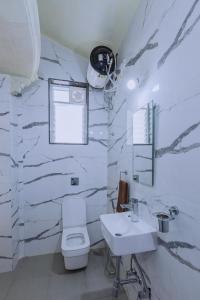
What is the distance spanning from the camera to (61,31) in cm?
230

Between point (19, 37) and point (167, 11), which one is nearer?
point (167, 11)

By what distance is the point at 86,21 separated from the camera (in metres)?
2.04

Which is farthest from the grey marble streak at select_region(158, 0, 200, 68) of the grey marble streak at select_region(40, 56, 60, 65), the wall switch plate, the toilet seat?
the toilet seat

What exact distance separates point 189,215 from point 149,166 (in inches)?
21.5

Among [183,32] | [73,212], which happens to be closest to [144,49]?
[183,32]

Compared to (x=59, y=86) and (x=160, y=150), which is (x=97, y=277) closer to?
(x=160, y=150)

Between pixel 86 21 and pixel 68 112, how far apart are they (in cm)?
113

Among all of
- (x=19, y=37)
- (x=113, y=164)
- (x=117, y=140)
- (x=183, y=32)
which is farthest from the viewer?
(x=113, y=164)

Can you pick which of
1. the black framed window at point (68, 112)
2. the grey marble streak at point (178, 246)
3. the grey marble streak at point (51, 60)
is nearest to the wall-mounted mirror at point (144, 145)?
the grey marble streak at point (178, 246)

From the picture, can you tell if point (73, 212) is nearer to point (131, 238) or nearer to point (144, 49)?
point (131, 238)

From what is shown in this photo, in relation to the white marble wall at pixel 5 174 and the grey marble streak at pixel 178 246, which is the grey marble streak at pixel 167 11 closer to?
the grey marble streak at pixel 178 246

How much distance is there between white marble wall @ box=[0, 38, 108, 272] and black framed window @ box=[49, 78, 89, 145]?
0.07 meters

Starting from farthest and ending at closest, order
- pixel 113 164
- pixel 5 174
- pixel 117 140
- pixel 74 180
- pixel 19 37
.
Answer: pixel 74 180
pixel 113 164
pixel 117 140
pixel 5 174
pixel 19 37

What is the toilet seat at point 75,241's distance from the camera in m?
2.05
